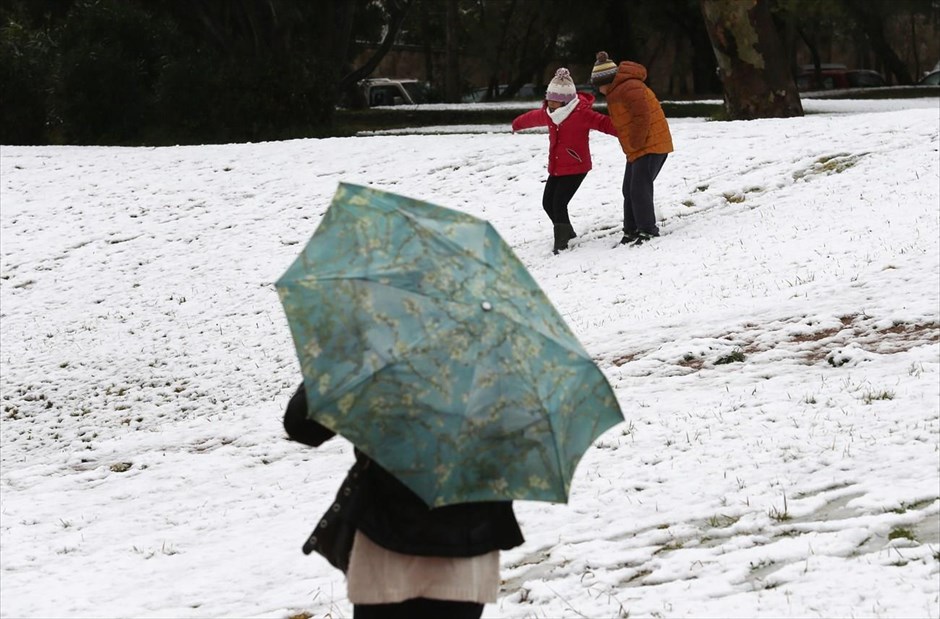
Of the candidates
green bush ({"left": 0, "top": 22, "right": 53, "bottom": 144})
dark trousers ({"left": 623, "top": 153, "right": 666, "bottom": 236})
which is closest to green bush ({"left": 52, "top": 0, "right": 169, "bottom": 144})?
green bush ({"left": 0, "top": 22, "right": 53, "bottom": 144})

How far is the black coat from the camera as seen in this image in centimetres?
334

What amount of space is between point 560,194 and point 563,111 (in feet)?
3.28

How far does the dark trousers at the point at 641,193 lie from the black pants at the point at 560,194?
532 mm

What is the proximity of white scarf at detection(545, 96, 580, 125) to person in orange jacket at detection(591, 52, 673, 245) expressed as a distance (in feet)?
1.14

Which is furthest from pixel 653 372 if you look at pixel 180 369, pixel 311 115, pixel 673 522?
pixel 311 115

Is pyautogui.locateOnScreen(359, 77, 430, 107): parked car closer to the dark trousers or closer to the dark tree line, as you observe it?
the dark tree line

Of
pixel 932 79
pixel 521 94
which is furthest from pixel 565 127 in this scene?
pixel 521 94

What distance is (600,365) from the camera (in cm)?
1002

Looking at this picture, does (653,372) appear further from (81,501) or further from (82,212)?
(82,212)

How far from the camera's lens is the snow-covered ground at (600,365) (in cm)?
624

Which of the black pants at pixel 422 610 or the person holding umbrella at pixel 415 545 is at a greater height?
the person holding umbrella at pixel 415 545

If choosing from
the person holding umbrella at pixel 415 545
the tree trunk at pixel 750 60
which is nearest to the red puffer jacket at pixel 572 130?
the tree trunk at pixel 750 60

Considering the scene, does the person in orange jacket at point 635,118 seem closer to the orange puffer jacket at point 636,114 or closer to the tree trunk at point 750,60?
the orange puffer jacket at point 636,114

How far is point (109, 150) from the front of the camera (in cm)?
2256
